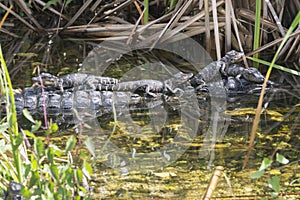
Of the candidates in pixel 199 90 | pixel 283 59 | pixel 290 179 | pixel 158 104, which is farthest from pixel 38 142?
pixel 283 59

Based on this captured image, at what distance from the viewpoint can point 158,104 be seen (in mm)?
3871

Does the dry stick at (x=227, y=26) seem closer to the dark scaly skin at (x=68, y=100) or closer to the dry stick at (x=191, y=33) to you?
the dry stick at (x=191, y=33)

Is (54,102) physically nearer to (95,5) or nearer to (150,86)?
(150,86)

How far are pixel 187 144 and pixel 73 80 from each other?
1.19 metres

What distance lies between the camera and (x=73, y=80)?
407cm

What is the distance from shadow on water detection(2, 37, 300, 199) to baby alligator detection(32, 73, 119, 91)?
341 millimetres

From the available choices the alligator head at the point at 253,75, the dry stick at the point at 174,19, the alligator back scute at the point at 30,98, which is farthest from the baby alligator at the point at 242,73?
the alligator back scute at the point at 30,98

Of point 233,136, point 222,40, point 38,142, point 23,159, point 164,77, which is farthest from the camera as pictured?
point 222,40

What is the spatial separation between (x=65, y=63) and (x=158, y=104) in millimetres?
1104

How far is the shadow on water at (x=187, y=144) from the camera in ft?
8.58

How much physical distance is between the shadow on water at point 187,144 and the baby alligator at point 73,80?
34 centimetres

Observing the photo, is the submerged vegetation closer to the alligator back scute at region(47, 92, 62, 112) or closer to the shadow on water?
the shadow on water

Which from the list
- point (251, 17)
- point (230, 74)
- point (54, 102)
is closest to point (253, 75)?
point (230, 74)

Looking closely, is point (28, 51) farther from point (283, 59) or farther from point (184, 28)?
point (283, 59)
